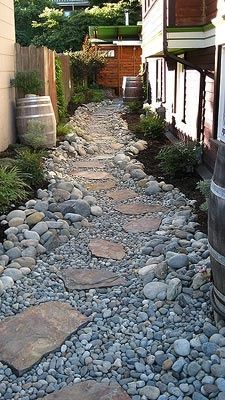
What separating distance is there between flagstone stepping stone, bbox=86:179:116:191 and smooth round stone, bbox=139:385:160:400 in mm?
3884

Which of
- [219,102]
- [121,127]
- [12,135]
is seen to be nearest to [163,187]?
[219,102]

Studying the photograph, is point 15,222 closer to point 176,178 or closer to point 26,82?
point 176,178

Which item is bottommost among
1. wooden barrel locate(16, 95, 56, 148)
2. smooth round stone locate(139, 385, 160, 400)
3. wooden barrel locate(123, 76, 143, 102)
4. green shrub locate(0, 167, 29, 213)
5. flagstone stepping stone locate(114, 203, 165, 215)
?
smooth round stone locate(139, 385, 160, 400)

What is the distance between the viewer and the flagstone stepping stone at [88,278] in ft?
11.8

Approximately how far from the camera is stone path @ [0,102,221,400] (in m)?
2.55

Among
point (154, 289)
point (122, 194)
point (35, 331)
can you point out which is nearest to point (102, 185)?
point (122, 194)

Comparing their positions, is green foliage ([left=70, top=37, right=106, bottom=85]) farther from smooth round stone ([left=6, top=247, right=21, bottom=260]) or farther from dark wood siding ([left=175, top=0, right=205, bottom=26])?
smooth round stone ([left=6, top=247, right=21, bottom=260])

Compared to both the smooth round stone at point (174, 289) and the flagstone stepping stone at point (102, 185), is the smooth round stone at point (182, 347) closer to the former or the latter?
the smooth round stone at point (174, 289)

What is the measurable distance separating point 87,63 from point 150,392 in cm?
1677

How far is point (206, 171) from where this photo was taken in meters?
6.19

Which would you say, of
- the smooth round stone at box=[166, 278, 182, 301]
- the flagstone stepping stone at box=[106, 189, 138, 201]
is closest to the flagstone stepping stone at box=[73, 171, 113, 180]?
the flagstone stepping stone at box=[106, 189, 138, 201]

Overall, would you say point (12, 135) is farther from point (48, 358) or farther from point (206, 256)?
point (48, 358)

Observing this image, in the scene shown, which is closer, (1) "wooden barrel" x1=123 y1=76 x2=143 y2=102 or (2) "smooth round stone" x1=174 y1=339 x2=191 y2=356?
(2) "smooth round stone" x1=174 y1=339 x2=191 y2=356

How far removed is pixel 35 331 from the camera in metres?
2.95
